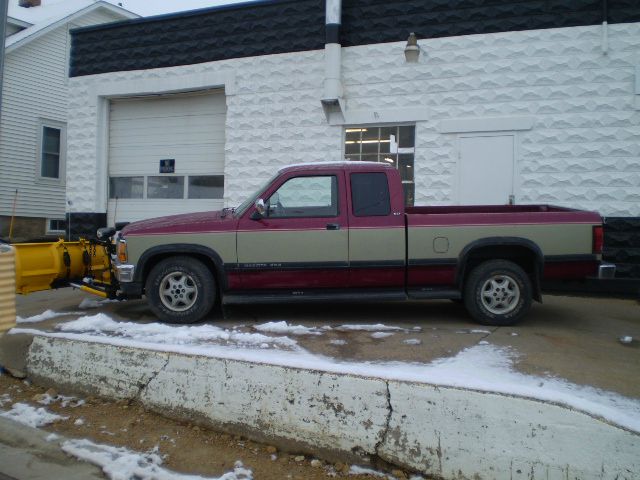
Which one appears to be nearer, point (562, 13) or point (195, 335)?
point (195, 335)

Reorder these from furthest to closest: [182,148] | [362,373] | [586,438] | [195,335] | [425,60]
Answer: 1. [182,148]
2. [425,60]
3. [195,335]
4. [362,373]
5. [586,438]

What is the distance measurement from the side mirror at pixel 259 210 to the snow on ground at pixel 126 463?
2.67 metres

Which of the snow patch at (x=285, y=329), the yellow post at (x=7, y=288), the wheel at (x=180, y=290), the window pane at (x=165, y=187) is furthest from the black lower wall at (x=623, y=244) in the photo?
the yellow post at (x=7, y=288)

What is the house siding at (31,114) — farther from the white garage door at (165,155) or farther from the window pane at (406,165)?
the window pane at (406,165)

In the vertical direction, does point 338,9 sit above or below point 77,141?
above

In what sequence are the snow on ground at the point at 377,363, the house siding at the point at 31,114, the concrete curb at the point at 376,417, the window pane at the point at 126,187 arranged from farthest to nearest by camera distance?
1. the house siding at the point at 31,114
2. the window pane at the point at 126,187
3. the snow on ground at the point at 377,363
4. the concrete curb at the point at 376,417

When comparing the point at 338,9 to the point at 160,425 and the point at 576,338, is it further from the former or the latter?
the point at 160,425

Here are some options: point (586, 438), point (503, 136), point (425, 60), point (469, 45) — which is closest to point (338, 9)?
point (425, 60)

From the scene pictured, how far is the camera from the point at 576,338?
18.2 feet

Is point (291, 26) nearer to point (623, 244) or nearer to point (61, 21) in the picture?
point (623, 244)

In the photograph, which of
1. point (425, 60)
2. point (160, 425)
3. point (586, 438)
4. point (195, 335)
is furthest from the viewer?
point (425, 60)

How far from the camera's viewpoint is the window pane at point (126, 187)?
1180 cm

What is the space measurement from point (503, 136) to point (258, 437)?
6.61 m

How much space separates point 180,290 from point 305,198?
171 cm
